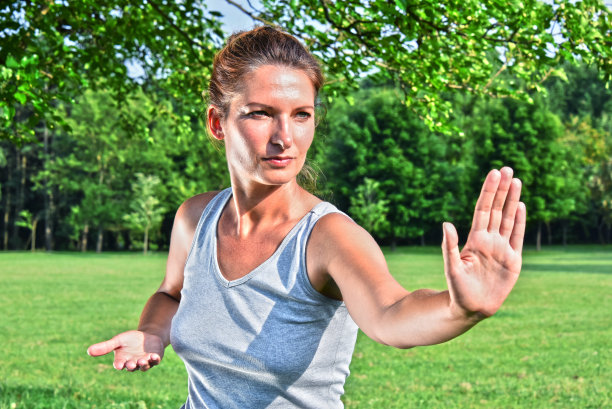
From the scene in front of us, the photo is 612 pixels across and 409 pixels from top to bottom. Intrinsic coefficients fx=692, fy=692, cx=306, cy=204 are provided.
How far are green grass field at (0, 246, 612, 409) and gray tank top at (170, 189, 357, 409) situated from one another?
4823mm

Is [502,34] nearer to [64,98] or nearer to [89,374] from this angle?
[64,98]

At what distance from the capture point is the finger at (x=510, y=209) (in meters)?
1.61

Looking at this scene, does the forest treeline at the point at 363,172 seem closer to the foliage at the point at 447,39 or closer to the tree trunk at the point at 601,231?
the tree trunk at the point at 601,231

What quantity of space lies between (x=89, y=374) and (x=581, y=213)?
2264 inches

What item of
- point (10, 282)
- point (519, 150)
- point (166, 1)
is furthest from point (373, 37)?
point (519, 150)

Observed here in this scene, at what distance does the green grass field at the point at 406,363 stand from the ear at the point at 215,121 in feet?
15.9

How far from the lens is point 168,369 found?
10328 mm

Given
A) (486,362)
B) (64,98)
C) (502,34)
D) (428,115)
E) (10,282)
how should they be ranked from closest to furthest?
(64,98), (502,34), (428,115), (486,362), (10,282)

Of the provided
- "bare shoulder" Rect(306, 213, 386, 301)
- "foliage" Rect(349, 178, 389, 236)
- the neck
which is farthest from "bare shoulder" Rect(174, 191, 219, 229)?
"foliage" Rect(349, 178, 389, 236)

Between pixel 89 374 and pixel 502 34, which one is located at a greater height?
Result: pixel 502 34

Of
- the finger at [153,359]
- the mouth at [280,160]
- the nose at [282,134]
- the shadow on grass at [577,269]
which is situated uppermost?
the nose at [282,134]

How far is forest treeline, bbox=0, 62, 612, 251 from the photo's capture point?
54.8 meters

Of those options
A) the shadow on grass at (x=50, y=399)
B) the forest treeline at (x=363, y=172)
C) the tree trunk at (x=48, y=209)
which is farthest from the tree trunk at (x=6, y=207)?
the shadow on grass at (x=50, y=399)

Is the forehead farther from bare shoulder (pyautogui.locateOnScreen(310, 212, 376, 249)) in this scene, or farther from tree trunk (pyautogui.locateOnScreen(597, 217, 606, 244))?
tree trunk (pyautogui.locateOnScreen(597, 217, 606, 244))
